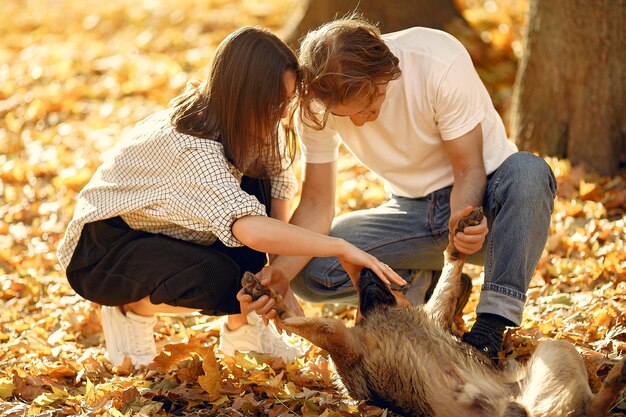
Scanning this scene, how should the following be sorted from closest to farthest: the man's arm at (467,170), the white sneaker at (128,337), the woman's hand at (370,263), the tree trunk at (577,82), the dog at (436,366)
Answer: the dog at (436,366) < the woman's hand at (370,263) < the man's arm at (467,170) < the white sneaker at (128,337) < the tree trunk at (577,82)

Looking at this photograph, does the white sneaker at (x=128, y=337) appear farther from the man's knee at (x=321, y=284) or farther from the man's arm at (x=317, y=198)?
the man's arm at (x=317, y=198)

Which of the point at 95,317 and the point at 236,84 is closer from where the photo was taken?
the point at 236,84

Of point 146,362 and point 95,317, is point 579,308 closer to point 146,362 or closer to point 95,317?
point 146,362

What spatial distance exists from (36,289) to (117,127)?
10.8 ft

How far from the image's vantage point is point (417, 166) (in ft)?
14.3

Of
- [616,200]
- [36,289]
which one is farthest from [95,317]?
[616,200]

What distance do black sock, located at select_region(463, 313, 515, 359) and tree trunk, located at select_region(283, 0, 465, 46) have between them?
484 centimetres

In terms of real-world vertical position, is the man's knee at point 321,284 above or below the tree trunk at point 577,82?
below

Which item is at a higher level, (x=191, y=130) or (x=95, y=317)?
(x=191, y=130)

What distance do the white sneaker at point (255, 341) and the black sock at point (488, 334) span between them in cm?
110

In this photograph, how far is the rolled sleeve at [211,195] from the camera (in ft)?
12.0

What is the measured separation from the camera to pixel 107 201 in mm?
4055

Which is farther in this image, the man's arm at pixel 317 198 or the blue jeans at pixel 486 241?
the man's arm at pixel 317 198

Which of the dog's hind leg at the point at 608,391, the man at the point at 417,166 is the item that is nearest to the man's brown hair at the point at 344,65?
the man at the point at 417,166
